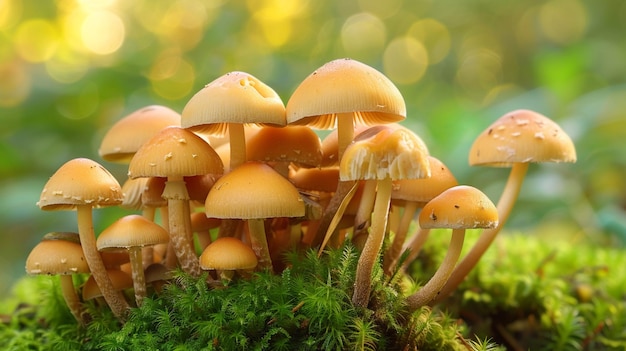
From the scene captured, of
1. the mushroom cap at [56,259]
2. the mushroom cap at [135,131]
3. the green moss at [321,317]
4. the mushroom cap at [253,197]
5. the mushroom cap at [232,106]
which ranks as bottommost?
the green moss at [321,317]

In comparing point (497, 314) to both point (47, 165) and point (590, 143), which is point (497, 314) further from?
point (47, 165)

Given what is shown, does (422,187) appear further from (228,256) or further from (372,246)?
(228,256)

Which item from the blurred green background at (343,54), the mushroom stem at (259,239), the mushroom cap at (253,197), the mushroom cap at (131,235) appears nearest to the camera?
the mushroom cap at (253,197)

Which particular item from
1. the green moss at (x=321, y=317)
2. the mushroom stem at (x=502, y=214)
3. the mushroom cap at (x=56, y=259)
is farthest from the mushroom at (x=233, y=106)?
the mushroom stem at (x=502, y=214)

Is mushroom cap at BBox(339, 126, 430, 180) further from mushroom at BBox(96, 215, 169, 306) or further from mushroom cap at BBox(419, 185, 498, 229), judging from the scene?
mushroom at BBox(96, 215, 169, 306)

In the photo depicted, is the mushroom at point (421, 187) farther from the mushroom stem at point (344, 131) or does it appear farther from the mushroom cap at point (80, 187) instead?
the mushroom cap at point (80, 187)

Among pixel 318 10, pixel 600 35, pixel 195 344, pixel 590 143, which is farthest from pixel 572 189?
pixel 318 10
